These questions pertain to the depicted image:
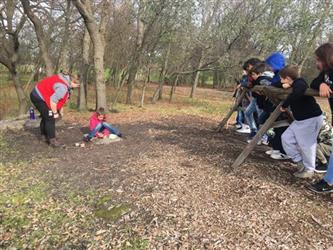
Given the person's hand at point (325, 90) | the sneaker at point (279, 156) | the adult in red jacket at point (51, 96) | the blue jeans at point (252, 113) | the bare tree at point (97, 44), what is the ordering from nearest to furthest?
1. the person's hand at point (325, 90)
2. the sneaker at point (279, 156)
3. the adult in red jacket at point (51, 96)
4. the blue jeans at point (252, 113)
5. the bare tree at point (97, 44)

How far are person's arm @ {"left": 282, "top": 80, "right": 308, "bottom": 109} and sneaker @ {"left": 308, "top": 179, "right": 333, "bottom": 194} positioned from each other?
1.18 metres

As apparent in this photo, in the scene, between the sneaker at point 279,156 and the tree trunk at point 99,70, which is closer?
the sneaker at point 279,156

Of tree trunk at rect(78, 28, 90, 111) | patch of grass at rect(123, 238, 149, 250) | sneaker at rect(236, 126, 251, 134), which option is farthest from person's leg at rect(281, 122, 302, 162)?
tree trunk at rect(78, 28, 90, 111)

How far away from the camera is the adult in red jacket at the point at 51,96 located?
7.05 m

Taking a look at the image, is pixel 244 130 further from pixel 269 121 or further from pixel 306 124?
pixel 306 124

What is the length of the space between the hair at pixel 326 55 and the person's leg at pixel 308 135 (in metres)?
0.80

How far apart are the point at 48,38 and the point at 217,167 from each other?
15089 millimetres

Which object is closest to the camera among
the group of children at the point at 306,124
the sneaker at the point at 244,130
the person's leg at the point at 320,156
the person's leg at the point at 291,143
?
the group of children at the point at 306,124

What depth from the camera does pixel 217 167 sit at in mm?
5426

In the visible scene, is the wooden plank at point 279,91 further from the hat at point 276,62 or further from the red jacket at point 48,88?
the red jacket at point 48,88

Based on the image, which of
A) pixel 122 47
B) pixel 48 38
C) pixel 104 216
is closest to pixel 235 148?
pixel 104 216

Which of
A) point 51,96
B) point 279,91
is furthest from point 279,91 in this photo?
point 51,96

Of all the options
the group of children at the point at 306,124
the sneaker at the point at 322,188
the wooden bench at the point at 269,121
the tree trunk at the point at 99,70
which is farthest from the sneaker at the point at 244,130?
the tree trunk at the point at 99,70

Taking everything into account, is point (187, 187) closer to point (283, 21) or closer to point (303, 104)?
point (303, 104)
